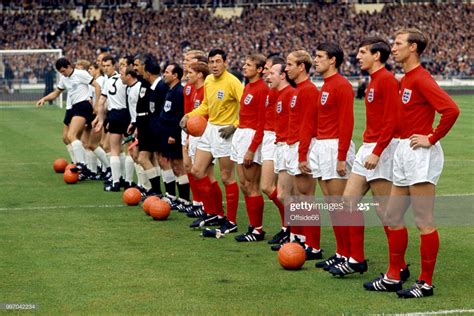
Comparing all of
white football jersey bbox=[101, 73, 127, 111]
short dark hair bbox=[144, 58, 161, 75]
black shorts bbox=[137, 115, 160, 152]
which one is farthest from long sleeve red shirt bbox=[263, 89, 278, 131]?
white football jersey bbox=[101, 73, 127, 111]

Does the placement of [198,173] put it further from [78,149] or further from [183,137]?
[78,149]

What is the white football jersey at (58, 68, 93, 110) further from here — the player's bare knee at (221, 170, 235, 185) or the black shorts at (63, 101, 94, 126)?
the player's bare knee at (221, 170, 235, 185)

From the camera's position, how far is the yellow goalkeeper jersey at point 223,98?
41.3ft

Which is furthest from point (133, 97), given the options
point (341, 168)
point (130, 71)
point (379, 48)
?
point (379, 48)

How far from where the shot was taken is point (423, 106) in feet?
28.1

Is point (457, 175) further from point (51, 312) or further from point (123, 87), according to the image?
point (51, 312)

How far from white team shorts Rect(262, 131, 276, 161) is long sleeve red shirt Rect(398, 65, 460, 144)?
2.96 meters

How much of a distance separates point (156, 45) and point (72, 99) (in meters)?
48.6

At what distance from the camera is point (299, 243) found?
36.1 feet

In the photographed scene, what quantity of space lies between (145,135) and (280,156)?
4.98 metres

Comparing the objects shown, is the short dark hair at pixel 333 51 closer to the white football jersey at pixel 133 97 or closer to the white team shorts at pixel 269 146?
the white team shorts at pixel 269 146

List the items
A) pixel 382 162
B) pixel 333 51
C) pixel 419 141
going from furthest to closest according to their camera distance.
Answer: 1. pixel 333 51
2. pixel 382 162
3. pixel 419 141

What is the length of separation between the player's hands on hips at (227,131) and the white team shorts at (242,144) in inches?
14.9

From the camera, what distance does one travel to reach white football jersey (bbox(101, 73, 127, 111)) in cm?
1708
